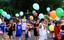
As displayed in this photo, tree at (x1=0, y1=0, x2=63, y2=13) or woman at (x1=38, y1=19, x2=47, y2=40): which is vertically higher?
tree at (x1=0, y1=0, x2=63, y2=13)

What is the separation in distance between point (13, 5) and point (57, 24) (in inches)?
1400

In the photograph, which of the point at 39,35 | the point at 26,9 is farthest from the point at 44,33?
the point at 26,9

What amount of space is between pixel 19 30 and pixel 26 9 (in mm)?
31514

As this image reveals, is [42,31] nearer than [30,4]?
Yes

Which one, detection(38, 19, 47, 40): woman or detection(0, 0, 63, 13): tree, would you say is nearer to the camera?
detection(38, 19, 47, 40): woman

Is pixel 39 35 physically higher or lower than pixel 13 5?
lower

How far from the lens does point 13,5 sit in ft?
152

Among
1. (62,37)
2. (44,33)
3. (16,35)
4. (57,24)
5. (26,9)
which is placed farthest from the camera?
(26,9)

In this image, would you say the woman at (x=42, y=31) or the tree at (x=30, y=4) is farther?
the tree at (x=30, y=4)

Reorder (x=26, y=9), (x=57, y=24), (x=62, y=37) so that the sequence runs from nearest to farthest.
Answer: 1. (x=62, y=37)
2. (x=57, y=24)
3. (x=26, y=9)

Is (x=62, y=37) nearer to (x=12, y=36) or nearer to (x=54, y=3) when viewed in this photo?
(x=12, y=36)

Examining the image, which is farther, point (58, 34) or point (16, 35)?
point (16, 35)

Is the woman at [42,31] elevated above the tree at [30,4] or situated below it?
below

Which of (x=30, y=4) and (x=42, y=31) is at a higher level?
(x=30, y=4)
